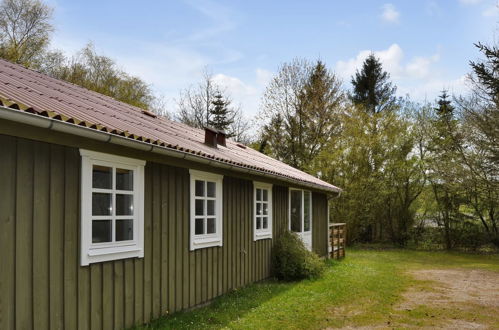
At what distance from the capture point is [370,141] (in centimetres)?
1891

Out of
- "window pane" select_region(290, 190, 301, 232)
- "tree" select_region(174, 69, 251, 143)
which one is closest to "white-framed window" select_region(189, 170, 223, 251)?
"window pane" select_region(290, 190, 301, 232)

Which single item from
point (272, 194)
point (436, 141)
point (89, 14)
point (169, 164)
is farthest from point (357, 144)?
point (169, 164)

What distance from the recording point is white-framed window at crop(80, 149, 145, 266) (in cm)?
448

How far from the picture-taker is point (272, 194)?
9.88 metres

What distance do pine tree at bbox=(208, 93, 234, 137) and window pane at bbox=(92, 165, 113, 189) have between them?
23.3m

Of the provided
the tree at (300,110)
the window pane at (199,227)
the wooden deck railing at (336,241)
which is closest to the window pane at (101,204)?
the window pane at (199,227)

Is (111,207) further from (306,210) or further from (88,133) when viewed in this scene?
(306,210)

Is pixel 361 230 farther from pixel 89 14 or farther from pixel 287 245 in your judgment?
pixel 89 14

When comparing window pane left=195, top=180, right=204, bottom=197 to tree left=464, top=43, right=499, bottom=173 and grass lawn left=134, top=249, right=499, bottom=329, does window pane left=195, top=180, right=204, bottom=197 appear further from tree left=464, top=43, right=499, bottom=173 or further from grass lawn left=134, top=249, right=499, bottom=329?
tree left=464, top=43, right=499, bottom=173

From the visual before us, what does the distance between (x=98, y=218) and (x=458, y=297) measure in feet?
22.9

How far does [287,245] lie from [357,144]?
9984mm

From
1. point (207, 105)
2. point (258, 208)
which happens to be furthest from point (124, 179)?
point (207, 105)

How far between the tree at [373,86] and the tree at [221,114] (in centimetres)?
789

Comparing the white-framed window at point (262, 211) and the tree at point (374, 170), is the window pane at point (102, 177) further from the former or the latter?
the tree at point (374, 170)
